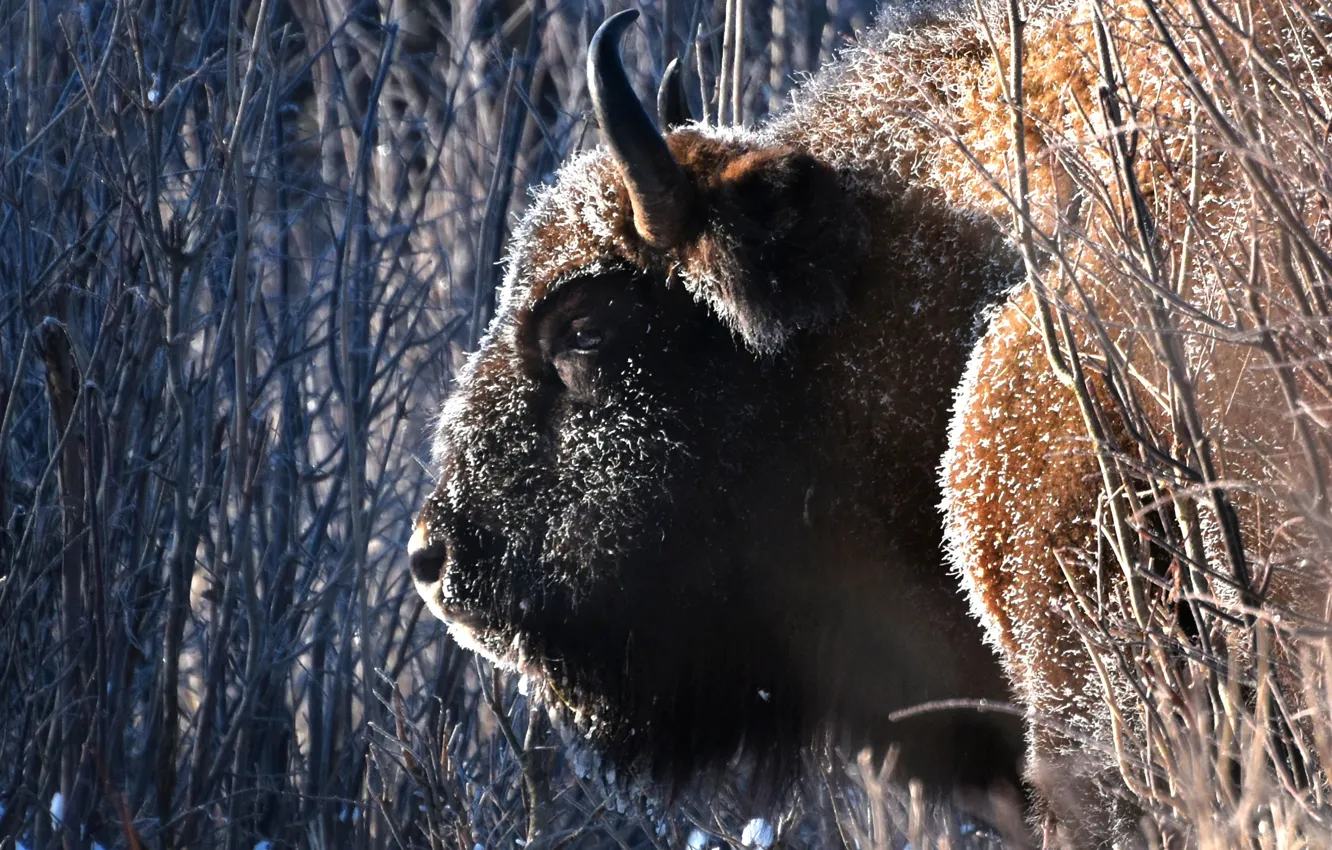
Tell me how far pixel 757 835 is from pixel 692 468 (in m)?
1.19

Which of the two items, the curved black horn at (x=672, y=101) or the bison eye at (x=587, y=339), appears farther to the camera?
the curved black horn at (x=672, y=101)

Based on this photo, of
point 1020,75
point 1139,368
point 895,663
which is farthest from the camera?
point 895,663

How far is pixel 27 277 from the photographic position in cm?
491

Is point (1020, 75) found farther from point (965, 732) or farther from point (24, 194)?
point (24, 194)

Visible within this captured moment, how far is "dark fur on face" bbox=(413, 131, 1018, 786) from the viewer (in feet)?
13.1

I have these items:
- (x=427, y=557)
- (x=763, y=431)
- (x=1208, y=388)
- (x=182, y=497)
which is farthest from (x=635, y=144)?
(x=182, y=497)

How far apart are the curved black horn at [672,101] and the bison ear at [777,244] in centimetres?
83

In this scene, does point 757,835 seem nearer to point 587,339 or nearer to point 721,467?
point 721,467

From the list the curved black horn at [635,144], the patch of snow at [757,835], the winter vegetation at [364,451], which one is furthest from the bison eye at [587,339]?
the patch of snow at [757,835]

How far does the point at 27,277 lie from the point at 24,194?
0.95 feet

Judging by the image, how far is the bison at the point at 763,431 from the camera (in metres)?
3.88

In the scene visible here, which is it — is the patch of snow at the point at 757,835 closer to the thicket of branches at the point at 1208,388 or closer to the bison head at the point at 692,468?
the bison head at the point at 692,468

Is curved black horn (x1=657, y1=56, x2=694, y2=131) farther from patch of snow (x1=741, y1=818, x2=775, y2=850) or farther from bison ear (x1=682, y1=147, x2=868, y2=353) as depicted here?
patch of snow (x1=741, y1=818, x2=775, y2=850)

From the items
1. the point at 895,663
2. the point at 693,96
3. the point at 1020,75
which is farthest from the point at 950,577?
the point at 693,96
